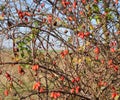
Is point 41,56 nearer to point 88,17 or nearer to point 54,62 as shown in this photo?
point 54,62

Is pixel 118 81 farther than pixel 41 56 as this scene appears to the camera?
No

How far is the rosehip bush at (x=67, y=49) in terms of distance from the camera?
3656 mm

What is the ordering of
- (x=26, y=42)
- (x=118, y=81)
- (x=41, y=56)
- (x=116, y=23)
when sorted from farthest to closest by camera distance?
(x=116, y=23), (x=41, y=56), (x=118, y=81), (x=26, y=42)

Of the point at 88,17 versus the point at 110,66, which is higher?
the point at 88,17

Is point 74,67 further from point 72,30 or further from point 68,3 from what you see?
point 68,3

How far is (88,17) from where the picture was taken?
4109 millimetres

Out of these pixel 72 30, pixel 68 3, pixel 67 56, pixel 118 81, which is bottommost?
pixel 118 81

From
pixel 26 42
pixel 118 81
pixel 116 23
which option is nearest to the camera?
pixel 26 42

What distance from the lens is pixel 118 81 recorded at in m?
3.81

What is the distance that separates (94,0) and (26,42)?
1052 mm

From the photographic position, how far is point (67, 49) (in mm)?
3990

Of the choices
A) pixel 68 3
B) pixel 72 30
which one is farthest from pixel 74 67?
pixel 68 3

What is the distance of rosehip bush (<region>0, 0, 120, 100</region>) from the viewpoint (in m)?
3.66

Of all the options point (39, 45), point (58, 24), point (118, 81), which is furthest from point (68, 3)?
point (118, 81)
